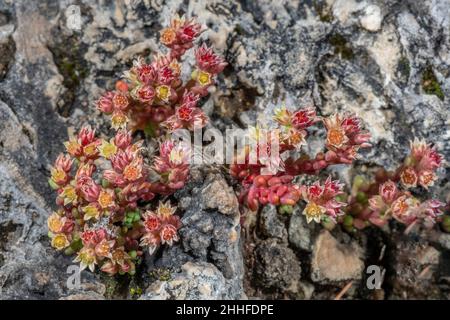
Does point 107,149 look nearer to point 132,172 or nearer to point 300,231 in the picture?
point 132,172

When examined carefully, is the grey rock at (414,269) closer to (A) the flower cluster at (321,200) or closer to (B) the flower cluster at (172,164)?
(A) the flower cluster at (321,200)

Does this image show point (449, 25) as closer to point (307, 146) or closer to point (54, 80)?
point (307, 146)

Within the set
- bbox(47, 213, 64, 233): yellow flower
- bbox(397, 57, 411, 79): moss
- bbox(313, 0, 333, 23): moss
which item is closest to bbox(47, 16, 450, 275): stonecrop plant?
bbox(47, 213, 64, 233): yellow flower

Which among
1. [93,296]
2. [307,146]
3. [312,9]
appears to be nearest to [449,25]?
[312,9]

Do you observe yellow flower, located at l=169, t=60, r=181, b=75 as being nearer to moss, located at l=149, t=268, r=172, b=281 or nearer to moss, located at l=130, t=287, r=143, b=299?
moss, located at l=149, t=268, r=172, b=281

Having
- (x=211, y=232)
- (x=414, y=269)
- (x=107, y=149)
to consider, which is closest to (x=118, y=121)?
(x=107, y=149)

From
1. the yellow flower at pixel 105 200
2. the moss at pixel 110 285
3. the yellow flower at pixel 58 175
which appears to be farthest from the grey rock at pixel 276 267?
the yellow flower at pixel 58 175
